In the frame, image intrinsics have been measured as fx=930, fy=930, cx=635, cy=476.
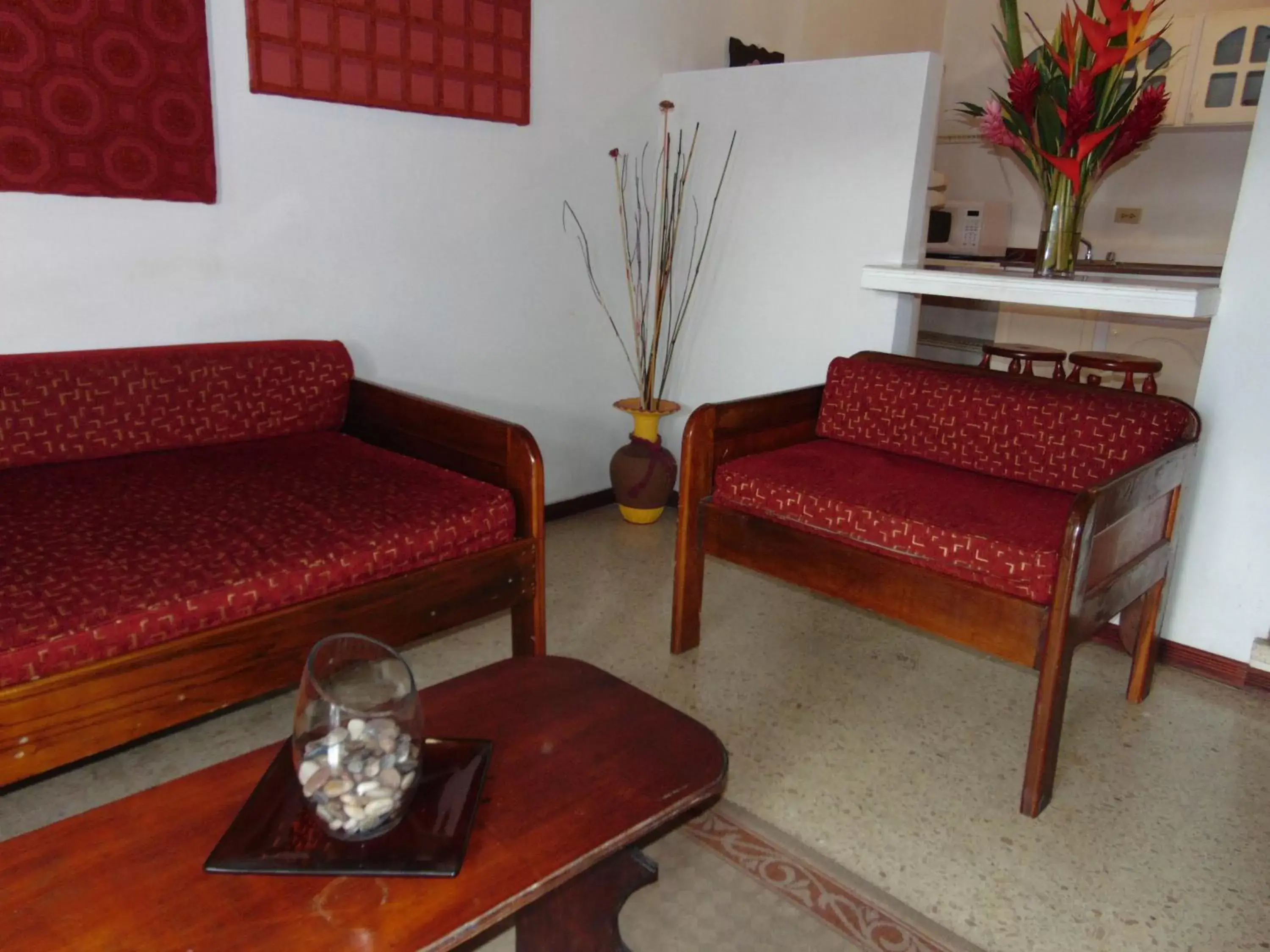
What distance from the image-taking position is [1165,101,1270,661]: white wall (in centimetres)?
225

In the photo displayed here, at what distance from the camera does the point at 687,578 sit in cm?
240

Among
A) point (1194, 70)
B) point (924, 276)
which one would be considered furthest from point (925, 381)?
point (1194, 70)

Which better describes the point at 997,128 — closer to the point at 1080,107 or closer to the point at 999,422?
the point at 1080,107

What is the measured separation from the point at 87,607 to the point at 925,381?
2.01 metres

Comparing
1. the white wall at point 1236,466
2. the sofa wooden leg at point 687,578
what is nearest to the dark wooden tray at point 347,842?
the sofa wooden leg at point 687,578

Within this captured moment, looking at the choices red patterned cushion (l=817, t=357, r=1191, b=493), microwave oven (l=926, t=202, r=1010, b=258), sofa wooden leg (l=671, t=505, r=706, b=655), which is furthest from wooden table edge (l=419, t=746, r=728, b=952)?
microwave oven (l=926, t=202, r=1010, b=258)

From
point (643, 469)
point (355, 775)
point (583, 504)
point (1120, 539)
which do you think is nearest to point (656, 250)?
point (643, 469)

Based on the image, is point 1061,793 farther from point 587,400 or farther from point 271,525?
point 587,400

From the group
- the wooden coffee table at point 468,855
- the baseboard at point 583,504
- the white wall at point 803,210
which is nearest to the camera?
the wooden coffee table at point 468,855

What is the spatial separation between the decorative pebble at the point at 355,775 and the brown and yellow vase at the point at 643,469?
2318 millimetres

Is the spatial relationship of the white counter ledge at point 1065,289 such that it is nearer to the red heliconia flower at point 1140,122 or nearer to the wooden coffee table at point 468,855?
the red heliconia flower at point 1140,122

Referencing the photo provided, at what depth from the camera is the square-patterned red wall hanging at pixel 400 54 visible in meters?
2.40

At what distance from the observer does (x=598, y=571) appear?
297 cm

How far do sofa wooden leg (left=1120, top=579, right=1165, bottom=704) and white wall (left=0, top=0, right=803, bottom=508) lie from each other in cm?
193
